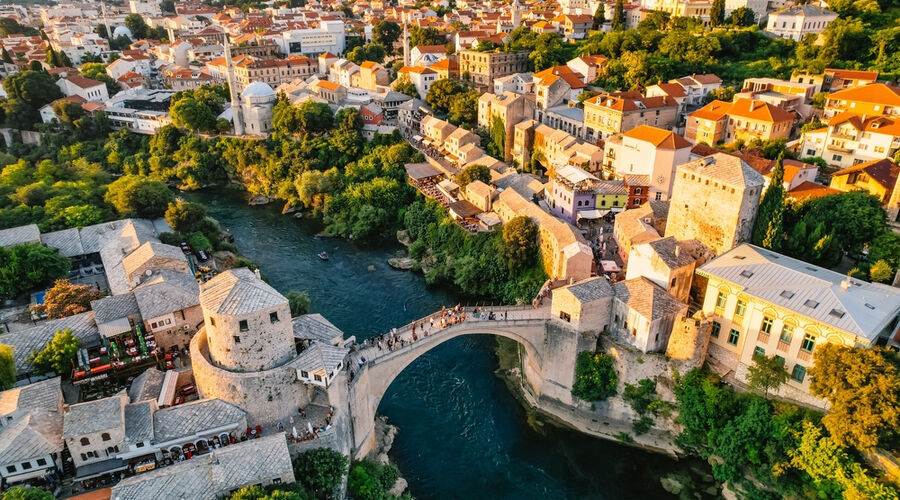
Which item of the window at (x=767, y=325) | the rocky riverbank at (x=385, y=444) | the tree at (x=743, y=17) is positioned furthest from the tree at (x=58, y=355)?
the tree at (x=743, y=17)

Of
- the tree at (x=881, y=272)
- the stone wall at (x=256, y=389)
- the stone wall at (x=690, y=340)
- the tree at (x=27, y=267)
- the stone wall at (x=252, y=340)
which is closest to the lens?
the stone wall at (x=252, y=340)

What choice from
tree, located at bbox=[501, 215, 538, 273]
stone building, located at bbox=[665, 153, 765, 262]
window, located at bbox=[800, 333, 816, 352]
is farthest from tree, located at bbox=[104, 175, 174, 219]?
window, located at bbox=[800, 333, 816, 352]

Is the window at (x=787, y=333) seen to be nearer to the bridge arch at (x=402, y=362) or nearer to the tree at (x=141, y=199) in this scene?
the bridge arch at (x=402, y=362)

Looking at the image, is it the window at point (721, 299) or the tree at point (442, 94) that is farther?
the tree at point (442, 94)

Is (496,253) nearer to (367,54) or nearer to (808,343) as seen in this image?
(808,343)

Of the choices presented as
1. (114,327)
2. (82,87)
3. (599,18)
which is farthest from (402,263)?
(82,87)
